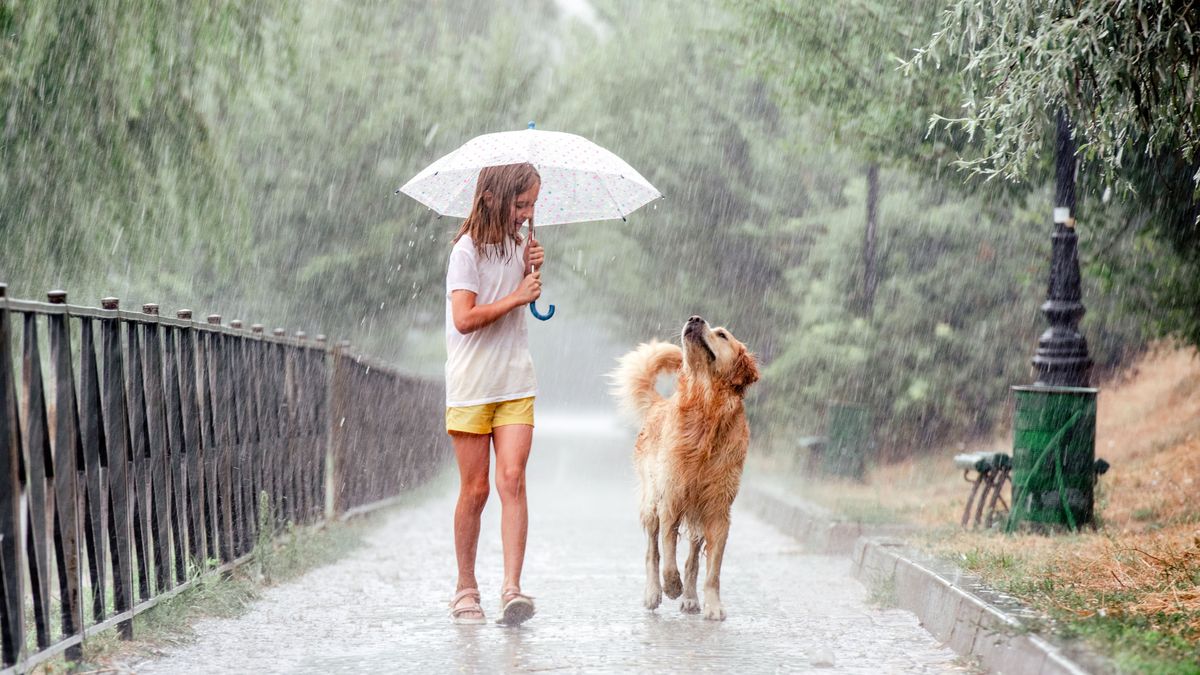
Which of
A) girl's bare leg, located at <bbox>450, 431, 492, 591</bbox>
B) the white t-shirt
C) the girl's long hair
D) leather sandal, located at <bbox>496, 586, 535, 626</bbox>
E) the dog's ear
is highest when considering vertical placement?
the girl's long hair

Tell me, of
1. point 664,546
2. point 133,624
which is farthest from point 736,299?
point 133,624

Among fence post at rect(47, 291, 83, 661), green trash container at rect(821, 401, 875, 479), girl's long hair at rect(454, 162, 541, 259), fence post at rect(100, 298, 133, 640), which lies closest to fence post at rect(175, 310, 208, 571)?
fence post at rect(100, 298, 133, 640)

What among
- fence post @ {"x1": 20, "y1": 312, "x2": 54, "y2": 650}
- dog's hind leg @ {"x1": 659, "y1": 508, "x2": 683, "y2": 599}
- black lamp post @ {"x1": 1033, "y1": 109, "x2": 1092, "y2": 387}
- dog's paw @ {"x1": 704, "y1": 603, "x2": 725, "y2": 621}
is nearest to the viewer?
fence post @ {"x1": 20, "y1": 312, "x2": 54, "y2": 650}

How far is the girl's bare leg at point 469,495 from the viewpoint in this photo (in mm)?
7031

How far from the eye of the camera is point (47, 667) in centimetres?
541

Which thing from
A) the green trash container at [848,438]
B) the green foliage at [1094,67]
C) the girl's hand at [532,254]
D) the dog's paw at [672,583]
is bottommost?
the green trash container at [848,438]

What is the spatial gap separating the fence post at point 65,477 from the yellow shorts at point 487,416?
6.36ft

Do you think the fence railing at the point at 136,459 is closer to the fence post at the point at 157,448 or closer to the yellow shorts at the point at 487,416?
the fence post at the point at 157,448

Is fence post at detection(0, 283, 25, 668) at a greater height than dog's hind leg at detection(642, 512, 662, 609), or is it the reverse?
fence post at detection(0, 283, 25, 668)

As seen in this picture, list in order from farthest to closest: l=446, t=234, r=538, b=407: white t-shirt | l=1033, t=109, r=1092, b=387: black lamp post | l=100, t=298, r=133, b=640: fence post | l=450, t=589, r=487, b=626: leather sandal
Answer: l=1033, t=109, r=1092, b=387: black lamp post < l=450, t=589, r=487, b=626: leather sandal < l=446, t=234, r=538, b=407: white t-shirt < l=100, t=298, r=133, b=640: fence post

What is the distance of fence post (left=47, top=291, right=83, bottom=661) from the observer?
5.28 meters

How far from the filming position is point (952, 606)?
22.2 feet

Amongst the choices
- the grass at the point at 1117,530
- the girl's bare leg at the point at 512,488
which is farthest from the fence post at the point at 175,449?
the grass at the point at 1117,530

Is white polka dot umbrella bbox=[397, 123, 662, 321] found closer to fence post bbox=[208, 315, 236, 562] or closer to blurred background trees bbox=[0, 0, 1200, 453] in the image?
fence post bbox=[208, 315, 236, 562]
